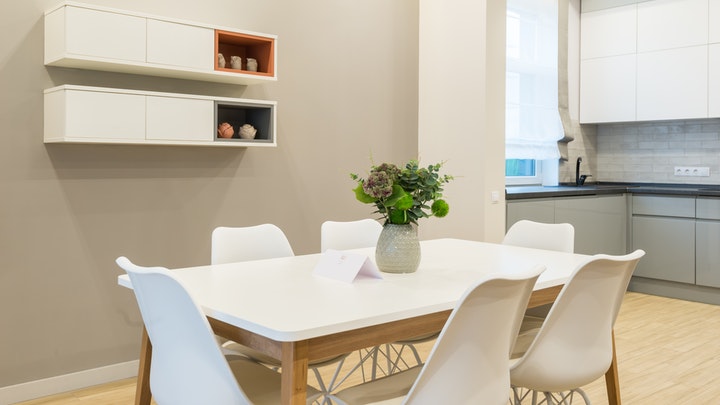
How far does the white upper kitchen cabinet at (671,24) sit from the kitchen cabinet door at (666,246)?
4.74 feet

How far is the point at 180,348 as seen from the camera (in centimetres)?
178

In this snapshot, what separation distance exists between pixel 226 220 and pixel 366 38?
1581mm

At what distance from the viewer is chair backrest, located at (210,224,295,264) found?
2.79 metres

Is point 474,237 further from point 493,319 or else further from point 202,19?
point 493,319

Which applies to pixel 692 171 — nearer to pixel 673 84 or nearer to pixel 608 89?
pixel 673 84

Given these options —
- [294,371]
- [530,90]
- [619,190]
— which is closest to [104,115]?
[294,371]

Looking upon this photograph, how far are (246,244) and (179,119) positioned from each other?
2.80 feet

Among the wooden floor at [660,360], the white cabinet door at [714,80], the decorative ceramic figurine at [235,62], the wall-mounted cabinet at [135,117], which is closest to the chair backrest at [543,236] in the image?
the wooden floor at [660,360]

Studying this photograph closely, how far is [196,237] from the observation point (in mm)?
3746

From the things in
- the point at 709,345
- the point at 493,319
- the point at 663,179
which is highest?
the point at 663,179

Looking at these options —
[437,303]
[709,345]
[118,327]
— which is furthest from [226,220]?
[709,345]

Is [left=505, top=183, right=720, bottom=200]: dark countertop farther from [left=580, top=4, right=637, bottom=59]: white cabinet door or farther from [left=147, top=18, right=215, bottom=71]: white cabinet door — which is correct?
[left=147, top=18, right=215, bottom=71]: white cabinet door

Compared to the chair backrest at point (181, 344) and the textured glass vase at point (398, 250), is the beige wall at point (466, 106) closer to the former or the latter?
the textured glass vase at point (398, 250)

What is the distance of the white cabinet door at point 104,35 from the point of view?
9.81ft
